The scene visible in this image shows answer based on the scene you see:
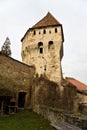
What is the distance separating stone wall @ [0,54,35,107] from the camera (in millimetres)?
21922

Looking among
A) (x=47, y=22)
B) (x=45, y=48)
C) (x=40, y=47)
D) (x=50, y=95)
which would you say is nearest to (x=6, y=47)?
(x=47, y=22)

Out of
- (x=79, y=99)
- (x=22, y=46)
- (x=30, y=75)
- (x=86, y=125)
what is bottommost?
(x=86, y=125)

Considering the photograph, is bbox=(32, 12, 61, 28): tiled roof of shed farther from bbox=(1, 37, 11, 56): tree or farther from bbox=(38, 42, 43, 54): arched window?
bbox=(1, 37, 11, 56): tree

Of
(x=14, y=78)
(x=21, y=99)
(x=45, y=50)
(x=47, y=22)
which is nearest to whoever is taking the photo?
(x=14, y=78)

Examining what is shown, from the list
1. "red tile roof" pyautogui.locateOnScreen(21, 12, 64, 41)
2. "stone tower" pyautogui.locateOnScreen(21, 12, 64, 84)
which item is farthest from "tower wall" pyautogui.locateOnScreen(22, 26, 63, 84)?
"red tile roof" pyautogui.locateOnScreen(21, 12, 64, 41)

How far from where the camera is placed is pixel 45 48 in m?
27.7

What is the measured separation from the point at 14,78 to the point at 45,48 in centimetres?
639

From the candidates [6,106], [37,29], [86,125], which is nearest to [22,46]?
[37,29]

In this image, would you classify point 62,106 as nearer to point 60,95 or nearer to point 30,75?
point 60,95

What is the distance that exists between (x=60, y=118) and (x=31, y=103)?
7876 millimetres

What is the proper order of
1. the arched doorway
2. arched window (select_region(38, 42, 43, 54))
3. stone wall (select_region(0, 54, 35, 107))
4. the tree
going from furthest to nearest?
1. the tree
2. arched window (select_region(38, 42, 43, 54))
3. the arched doorway
4. stone wall (select_region(0, 54, 35, 107))

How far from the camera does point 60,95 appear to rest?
25.5 m

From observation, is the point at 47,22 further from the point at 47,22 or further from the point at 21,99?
the point at 21,99

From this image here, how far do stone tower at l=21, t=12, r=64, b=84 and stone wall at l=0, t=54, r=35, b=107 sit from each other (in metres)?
2.24
